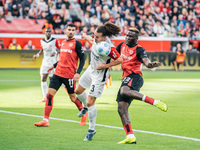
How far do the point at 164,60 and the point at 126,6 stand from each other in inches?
304

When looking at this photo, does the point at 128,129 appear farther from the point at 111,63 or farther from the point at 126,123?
the point at 111,63

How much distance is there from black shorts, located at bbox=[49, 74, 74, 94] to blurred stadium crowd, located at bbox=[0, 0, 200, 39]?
2288 centimetres

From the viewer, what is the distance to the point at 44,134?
840cm

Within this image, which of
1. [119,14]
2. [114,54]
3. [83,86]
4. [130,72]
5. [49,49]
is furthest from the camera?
[119,14]

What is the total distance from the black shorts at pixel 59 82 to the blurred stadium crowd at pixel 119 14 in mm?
22881

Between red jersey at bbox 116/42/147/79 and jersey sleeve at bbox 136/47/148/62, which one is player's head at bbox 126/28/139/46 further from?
jersey sleeve at bbox 136/47/148/62

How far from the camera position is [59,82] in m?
10.1

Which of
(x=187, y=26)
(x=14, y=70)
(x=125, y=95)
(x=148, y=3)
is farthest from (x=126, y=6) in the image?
(x=125, y=95)

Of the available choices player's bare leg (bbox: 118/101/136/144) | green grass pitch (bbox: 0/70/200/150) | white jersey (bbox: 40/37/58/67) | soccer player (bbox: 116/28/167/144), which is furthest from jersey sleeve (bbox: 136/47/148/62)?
white jersey (bbox: 40/37/58/67)

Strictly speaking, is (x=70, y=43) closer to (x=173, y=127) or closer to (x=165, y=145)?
(x=173, y=127)

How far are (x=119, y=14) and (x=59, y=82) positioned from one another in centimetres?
2775

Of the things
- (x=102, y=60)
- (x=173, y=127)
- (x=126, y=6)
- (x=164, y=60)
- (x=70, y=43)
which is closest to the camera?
(x=102, y=60)

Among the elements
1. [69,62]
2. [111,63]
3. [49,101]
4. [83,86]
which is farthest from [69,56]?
[111,63]

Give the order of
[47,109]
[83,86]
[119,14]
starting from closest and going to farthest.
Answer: [83,86] < [47,109] < [119,14]
